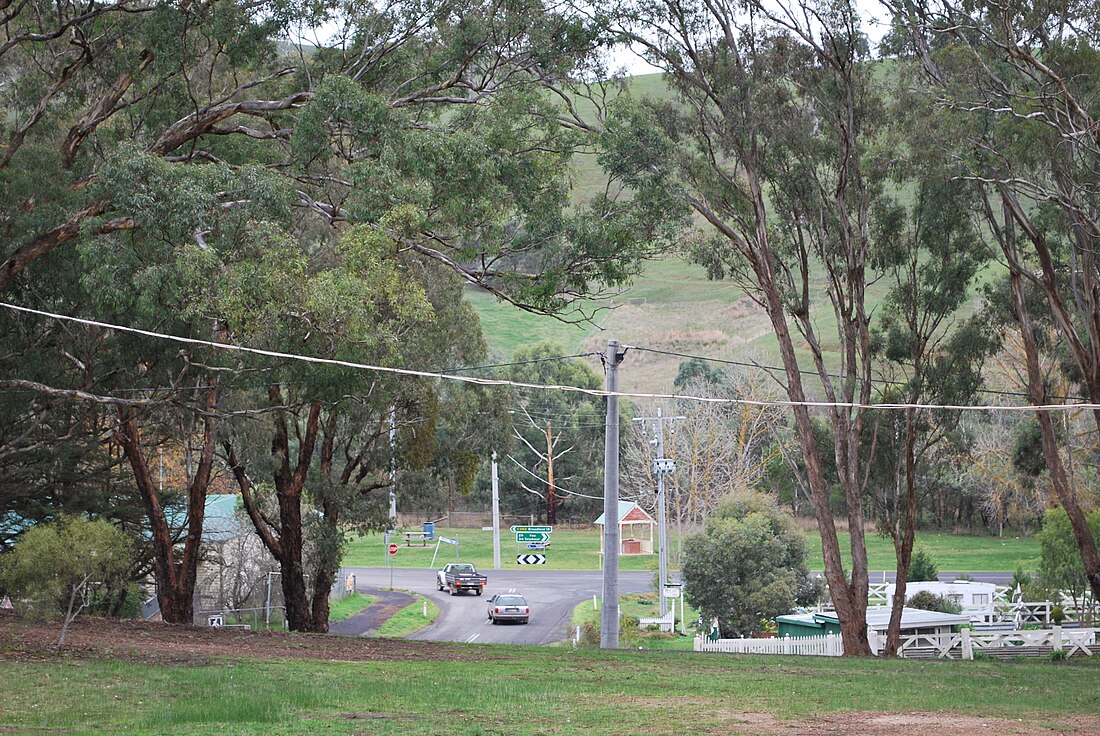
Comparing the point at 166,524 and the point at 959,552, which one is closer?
the point at 166,524

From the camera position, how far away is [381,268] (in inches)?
521

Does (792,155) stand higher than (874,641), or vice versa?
(792,155)

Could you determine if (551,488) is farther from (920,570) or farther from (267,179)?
(267,179)

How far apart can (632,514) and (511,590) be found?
667 inches

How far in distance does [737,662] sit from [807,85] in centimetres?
1229

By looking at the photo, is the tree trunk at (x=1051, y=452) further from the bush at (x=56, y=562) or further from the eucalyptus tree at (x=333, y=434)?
the bush at (x=56, y=562)

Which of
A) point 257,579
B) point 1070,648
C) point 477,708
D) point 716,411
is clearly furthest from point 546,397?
point 477,708

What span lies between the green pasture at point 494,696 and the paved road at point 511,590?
17.1 metres

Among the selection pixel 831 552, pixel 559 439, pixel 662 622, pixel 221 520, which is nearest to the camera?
pixel 831 552

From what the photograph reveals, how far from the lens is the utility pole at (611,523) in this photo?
19.4 metres

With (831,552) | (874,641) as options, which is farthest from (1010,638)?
(831,552)

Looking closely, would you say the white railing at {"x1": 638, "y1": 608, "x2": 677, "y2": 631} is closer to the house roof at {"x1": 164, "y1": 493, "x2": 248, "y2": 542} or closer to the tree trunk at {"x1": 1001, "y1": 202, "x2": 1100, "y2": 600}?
the house roof at {"x1": 164, "y1": 493, "x2": 248, "y2": 542}

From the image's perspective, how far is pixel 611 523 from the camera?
1956 cm

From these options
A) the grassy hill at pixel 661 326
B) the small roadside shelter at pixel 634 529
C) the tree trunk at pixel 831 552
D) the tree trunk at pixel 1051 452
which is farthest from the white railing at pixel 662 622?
the grassy hill at pixel 661 326
